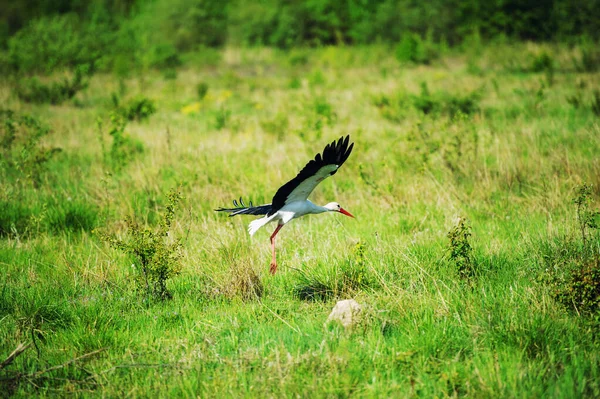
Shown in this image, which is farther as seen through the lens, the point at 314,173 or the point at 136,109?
the point at 136,109

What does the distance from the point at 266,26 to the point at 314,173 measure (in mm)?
29617

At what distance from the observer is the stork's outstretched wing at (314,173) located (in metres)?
4.32

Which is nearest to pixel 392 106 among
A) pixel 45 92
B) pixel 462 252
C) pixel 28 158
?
pixel 28 158

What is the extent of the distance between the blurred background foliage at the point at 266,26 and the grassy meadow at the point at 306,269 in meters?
10.8

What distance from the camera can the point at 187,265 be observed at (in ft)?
17.0

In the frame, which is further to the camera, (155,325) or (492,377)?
(155,325)

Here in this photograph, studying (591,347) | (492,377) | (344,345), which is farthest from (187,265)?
(591,347)

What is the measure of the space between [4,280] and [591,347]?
4.36 meters

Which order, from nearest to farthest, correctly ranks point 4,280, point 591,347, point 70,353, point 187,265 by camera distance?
point 591,347 < point 70,353 < point 4,280 < point 187,265

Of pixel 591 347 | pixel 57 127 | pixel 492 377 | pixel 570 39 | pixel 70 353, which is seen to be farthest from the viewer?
pixel 570 39

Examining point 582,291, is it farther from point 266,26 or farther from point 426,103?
point 266,26

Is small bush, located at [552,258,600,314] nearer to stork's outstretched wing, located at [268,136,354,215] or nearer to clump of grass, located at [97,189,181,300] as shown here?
stork's outstretched wing, located at [268,136,354,215]

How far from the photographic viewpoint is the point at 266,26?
3250cm

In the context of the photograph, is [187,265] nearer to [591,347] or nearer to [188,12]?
[591,347]
